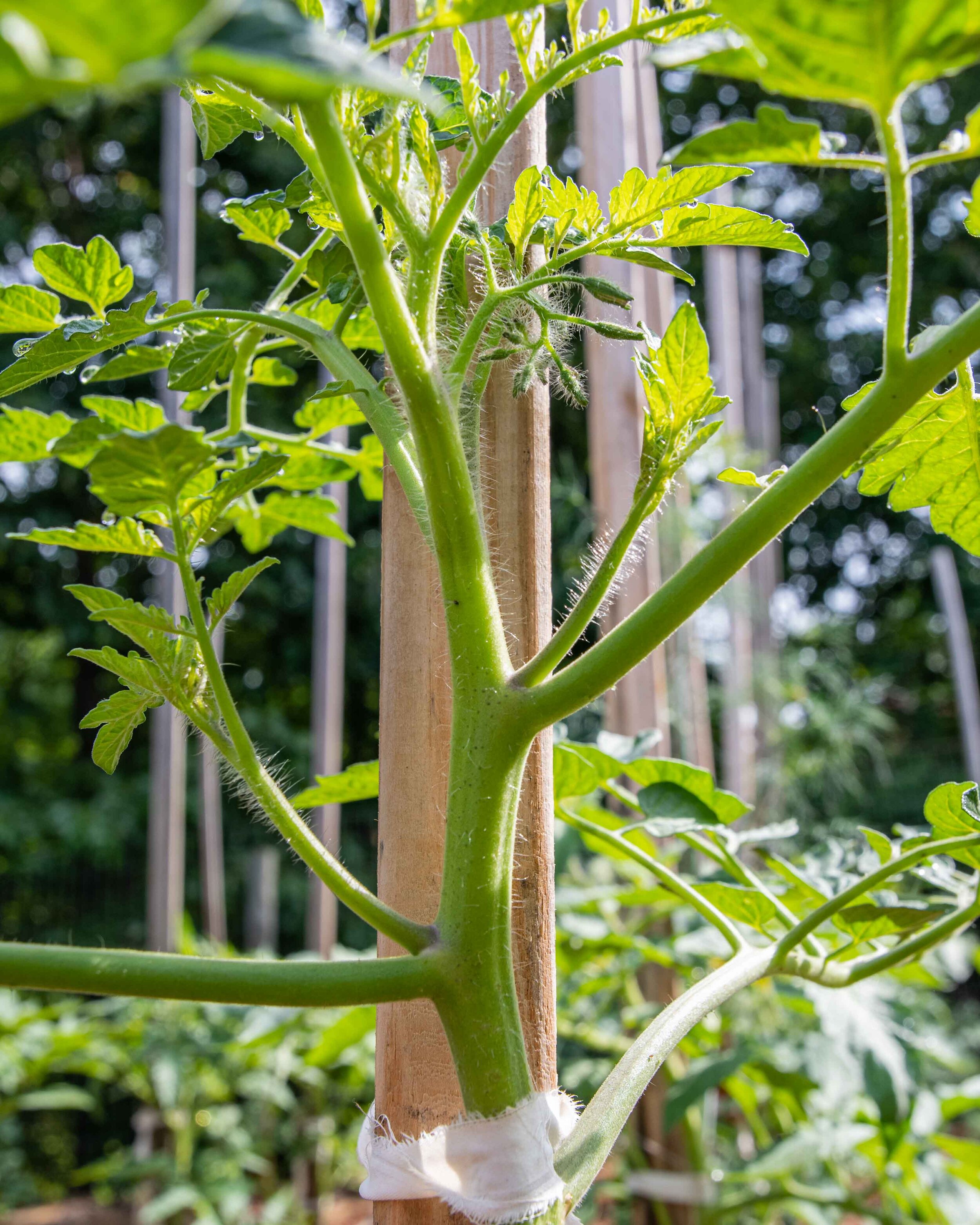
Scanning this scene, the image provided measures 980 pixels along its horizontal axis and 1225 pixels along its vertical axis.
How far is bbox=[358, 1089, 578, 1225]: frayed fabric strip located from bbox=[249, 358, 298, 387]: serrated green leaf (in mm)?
377

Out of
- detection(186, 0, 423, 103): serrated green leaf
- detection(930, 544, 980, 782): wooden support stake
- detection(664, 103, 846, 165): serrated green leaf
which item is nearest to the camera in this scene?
detection(186, 0, 423, 103): serrated green leaf

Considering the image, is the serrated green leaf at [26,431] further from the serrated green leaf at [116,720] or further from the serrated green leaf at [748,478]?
the serrated green leaf at [748,478]

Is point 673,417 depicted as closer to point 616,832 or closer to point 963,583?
point 616,832

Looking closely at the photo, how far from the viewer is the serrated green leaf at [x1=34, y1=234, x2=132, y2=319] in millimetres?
451

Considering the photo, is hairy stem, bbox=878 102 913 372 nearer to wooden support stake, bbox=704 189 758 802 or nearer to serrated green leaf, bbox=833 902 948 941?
serrated green leaf, bbox=833 902 948 941

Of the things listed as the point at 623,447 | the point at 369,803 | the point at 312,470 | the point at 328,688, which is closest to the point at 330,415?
the point at 312,470

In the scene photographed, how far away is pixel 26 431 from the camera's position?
491mm

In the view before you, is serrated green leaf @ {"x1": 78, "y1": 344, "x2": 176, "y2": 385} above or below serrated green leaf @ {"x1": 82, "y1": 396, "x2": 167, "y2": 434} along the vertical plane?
below

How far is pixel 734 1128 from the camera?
7.06ft

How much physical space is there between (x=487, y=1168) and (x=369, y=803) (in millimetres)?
5971

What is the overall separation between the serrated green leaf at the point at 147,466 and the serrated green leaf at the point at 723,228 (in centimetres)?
20

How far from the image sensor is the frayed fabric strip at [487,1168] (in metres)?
0.36

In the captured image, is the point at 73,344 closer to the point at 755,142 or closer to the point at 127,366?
the point at 127,366

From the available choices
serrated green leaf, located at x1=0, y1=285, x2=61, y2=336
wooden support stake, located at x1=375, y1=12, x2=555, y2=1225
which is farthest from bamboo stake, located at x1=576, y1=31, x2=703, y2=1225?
serrated green leaf, located at x1=0, y1=285, x2=61, y2=336
